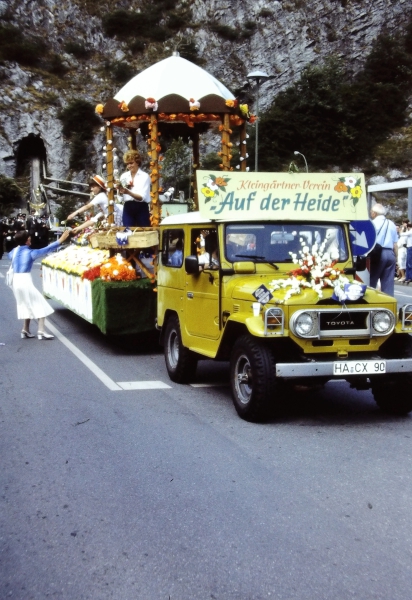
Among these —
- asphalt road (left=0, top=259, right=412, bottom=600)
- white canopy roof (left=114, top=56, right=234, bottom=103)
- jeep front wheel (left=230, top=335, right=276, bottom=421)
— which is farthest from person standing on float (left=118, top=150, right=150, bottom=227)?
jeep front wheel (left=230, top=335, right=276, bottom=421)

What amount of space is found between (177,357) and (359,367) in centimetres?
278

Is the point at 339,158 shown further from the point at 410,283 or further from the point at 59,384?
the point at 59,384

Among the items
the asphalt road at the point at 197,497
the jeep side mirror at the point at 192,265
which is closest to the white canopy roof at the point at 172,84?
the jeep side mirror at the point at 192,265

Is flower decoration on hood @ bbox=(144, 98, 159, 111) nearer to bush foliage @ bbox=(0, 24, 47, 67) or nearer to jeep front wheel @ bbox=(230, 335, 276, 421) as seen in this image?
jeep front wheel @ bbox=(230, 335, 276, 421)

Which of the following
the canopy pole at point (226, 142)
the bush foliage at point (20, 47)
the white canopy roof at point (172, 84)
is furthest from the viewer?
the bush foliage at point (20, 47)

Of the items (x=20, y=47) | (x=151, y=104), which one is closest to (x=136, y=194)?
(x=151, y=104)

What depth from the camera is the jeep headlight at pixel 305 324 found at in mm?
7527

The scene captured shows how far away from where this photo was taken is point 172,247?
10.1m

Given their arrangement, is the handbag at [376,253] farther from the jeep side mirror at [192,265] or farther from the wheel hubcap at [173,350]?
the jeep side mirror at [192,265]

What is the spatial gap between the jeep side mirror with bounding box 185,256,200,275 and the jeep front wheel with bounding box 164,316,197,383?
0.99m

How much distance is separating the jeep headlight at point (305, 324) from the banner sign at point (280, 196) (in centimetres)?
158

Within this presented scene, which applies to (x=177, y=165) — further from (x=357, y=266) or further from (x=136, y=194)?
(x=357, y=266)

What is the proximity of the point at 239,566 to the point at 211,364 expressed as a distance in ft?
23.4

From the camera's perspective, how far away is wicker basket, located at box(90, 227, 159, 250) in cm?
1253
